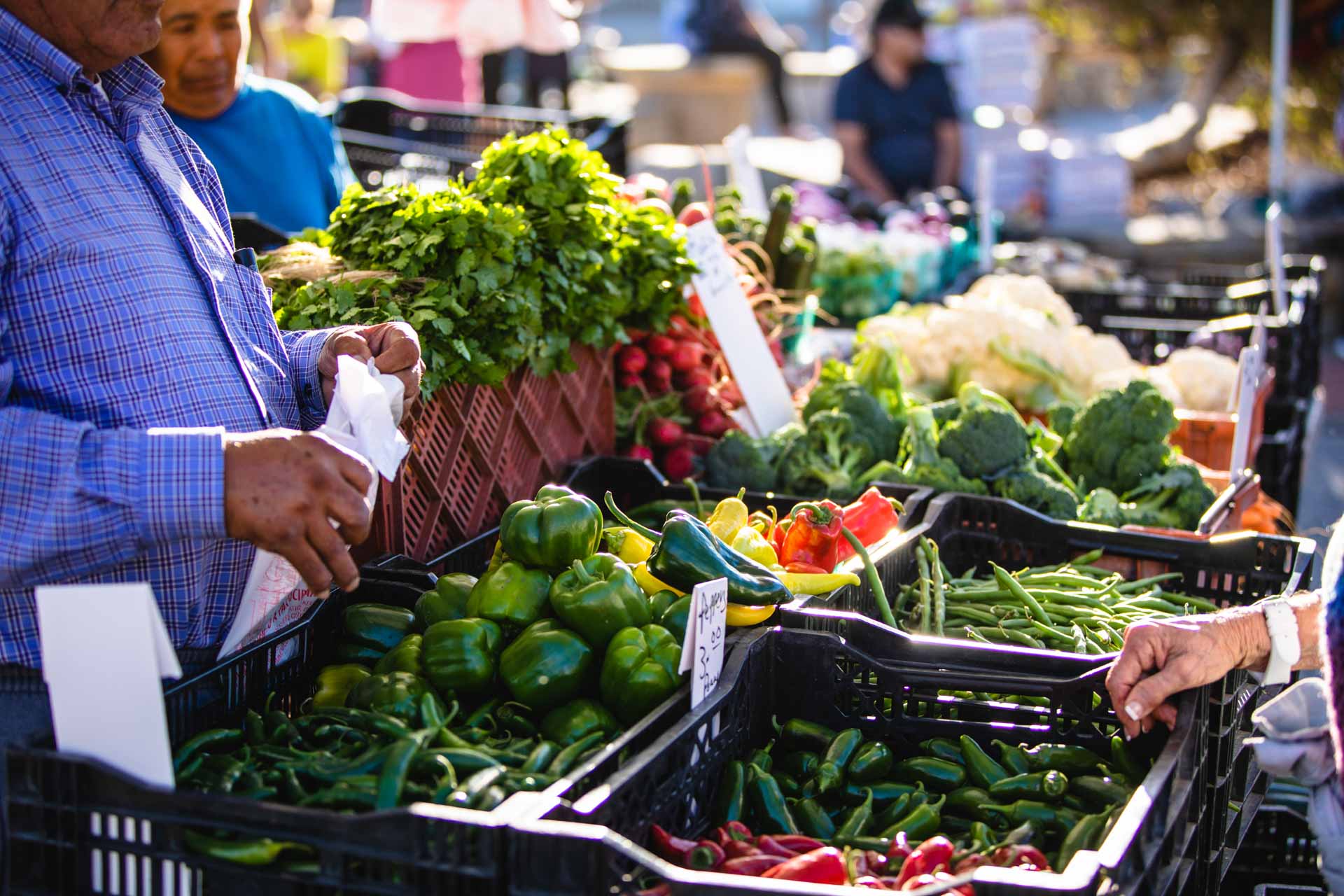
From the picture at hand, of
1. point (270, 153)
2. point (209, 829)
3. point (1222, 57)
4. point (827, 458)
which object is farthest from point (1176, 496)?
point (1222, 57)

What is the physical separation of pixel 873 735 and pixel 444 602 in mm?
838

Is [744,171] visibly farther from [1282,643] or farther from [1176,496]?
[1282,643]

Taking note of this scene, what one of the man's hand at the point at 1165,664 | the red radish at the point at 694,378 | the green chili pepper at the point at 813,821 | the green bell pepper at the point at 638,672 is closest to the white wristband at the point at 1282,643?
the man's hand at the point at 1165,664

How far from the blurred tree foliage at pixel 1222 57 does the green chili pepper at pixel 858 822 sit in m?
9.92

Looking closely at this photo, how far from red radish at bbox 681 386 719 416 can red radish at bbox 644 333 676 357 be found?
148 mm

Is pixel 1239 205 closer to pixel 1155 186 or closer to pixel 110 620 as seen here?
pixel 1155 186

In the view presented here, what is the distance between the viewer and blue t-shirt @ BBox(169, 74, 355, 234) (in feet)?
14.3

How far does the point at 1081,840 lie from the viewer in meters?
2.05

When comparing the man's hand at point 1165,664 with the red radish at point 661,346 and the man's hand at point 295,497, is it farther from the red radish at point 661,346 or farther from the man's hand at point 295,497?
the red radish at point 661,346

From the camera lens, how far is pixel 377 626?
243 cm

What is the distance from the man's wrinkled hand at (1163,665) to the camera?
2.17 m

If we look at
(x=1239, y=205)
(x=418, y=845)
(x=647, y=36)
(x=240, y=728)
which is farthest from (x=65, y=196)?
(x=647, y=36)

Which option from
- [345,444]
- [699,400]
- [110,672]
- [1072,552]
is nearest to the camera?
[110,672]

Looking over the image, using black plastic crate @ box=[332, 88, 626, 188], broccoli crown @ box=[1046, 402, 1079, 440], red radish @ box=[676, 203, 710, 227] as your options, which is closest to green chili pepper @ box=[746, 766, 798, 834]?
broccoli crown @ box=[1046, 402, 1079, 440]
